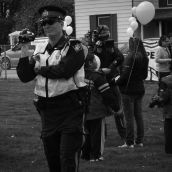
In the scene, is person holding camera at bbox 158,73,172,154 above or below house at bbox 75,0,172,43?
below

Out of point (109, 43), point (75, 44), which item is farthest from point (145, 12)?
point (75, 44)

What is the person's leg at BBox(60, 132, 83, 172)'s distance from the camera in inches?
219

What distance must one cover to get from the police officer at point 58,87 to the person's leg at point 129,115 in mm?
3292

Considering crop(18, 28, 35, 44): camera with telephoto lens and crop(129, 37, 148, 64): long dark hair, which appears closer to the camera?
crop(18, 28, 35, 44): camera with telephoto lens

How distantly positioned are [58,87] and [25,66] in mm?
413

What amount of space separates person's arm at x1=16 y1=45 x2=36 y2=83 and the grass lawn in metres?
2.12

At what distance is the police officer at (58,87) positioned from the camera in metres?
5.59

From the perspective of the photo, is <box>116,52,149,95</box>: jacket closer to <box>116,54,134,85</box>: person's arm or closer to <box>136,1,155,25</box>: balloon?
<box>116,54,134,85</box>: person's arm

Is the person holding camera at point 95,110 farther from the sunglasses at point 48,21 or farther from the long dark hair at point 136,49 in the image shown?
the sunglasses at point 48,21

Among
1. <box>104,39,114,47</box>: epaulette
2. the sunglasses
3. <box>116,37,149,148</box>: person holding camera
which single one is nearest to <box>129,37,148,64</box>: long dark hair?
<box>116,37,149,148</box>: person holding camera

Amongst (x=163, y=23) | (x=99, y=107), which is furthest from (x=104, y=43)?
(x=163, y=23)

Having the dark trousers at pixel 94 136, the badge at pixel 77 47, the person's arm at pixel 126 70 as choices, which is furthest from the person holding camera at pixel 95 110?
the badge at pixel 77 47

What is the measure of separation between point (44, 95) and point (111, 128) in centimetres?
549

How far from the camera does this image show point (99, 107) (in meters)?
7.90
